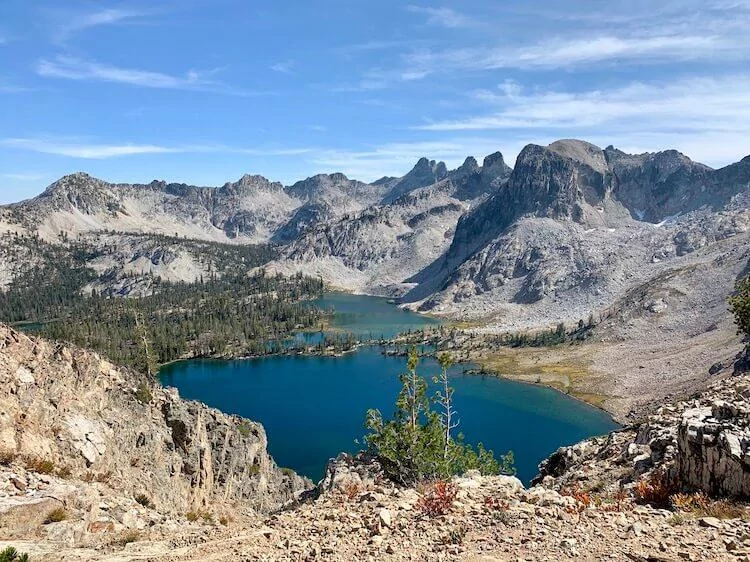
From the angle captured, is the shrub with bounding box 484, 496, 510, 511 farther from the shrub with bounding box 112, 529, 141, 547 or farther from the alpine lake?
the alpine lake

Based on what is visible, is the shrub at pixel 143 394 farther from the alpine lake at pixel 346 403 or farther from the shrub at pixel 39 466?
the alpine lake at pixel 346 403

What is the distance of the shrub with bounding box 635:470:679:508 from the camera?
18578mm

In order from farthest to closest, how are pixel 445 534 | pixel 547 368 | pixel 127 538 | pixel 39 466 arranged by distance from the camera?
pixel 547 368 → pixel 39 466 → pixel 127 538 → pixel 445 534

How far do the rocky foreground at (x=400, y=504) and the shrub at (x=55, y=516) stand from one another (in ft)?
0.16

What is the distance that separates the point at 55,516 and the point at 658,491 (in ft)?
74.8

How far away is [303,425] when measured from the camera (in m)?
114

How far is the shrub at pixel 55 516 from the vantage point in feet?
68.5

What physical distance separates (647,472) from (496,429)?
Result: 300 feet

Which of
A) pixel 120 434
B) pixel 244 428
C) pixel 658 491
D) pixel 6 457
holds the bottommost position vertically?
pixel 244 428

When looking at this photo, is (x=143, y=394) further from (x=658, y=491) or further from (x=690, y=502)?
(x=690, y=502)

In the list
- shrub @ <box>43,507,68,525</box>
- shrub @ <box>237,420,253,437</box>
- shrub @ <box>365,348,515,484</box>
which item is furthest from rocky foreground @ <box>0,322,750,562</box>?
shrub @ <box>237,420,253,437</box>

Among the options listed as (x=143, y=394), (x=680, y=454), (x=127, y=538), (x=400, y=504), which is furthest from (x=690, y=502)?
(x=143, y=394)

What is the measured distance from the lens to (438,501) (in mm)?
17891

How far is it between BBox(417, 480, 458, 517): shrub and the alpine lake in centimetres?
6022
